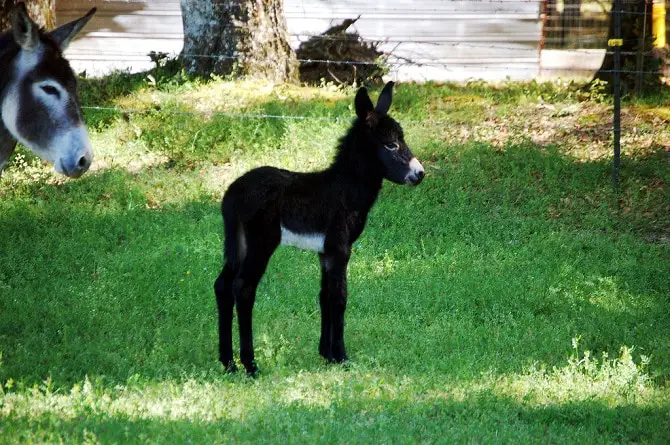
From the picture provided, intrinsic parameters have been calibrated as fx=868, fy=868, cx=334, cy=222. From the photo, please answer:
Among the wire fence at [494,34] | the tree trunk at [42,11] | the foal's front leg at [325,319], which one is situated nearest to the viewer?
the foal's front leg at [325,319]

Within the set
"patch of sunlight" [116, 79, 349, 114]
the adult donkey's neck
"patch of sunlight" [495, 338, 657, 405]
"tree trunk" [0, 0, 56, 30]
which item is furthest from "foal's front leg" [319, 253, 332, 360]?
"tree trunk" [0, 0, 56, 30]

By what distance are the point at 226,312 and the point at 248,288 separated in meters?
0.37

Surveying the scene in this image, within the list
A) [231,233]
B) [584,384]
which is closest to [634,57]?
[584,384]

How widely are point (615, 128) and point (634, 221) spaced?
4.35 feet

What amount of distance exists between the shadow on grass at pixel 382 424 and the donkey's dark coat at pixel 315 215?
3.88ft

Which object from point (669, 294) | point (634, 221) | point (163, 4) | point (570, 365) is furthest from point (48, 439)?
point (163, 4)

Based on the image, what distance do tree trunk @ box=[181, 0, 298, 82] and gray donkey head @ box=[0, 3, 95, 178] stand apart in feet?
25.1

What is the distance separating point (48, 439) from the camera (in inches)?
197

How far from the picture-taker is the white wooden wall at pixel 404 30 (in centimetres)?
1705

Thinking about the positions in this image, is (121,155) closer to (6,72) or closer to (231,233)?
(231,233)

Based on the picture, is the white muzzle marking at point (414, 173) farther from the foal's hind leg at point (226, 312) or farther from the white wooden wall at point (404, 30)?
the white wooden wall at point (404, 30)

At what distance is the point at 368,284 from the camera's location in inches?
362

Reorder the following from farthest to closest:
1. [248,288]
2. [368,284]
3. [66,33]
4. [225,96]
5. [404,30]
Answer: [404,30], [225,96], [368,284], [248,288], [66,33]

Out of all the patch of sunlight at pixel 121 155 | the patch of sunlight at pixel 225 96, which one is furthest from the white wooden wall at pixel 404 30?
the patch of sunlight at pixel 121 155
